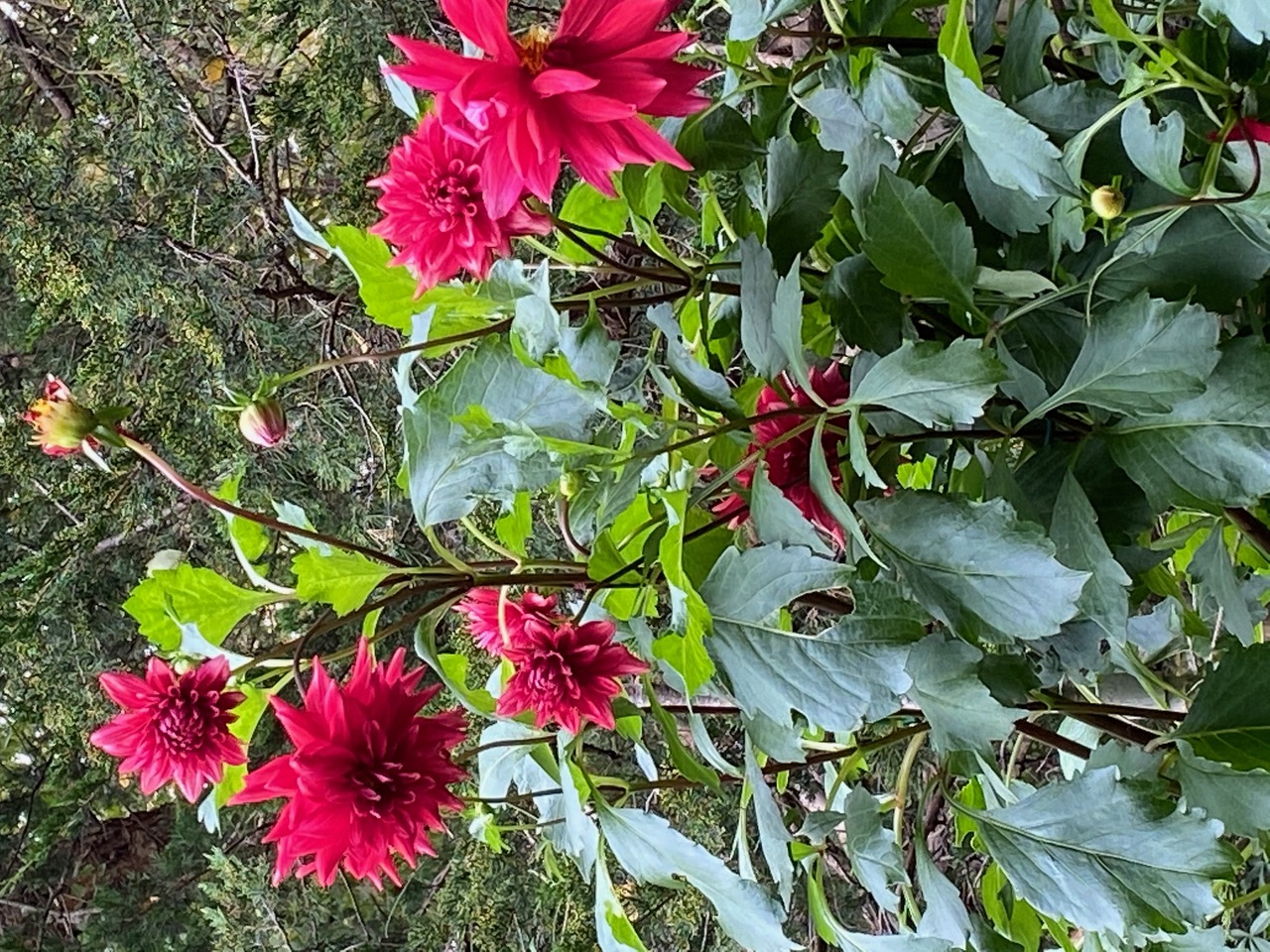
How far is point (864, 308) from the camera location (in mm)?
466

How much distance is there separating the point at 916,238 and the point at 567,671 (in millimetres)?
238

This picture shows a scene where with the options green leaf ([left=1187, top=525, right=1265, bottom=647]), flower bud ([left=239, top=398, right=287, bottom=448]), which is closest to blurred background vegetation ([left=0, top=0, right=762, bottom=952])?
flower bud ([left=239, top=398, right=287, bottom=448])

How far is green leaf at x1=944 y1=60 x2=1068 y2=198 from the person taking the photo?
366 mm

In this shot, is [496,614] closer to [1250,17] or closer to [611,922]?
[611,922]

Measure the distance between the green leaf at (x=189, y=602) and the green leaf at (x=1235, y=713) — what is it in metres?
0.44

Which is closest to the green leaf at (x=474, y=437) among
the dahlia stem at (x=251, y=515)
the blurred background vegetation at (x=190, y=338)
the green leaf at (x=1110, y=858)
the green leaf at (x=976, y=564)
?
the dahlia stem at (x=251, y=515)

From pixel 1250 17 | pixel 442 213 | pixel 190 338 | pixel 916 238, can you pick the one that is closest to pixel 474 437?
pixel 442 213

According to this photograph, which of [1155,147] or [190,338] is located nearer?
[1155,147]

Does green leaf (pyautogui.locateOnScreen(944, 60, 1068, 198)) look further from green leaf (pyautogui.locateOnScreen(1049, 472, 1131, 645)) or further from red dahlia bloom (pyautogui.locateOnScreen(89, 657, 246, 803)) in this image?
red dahlia bloom (pyautogui.locateOnScreen(89, 657, 246, 803))

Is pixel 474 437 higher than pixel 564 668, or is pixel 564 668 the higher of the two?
pixel 474 437

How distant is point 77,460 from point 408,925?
70 cm

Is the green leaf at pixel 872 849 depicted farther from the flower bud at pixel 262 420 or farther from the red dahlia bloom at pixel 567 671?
the flower bud at pixel 262 420

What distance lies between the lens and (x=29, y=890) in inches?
53.9

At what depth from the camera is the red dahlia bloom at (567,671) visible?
1.56 ft
